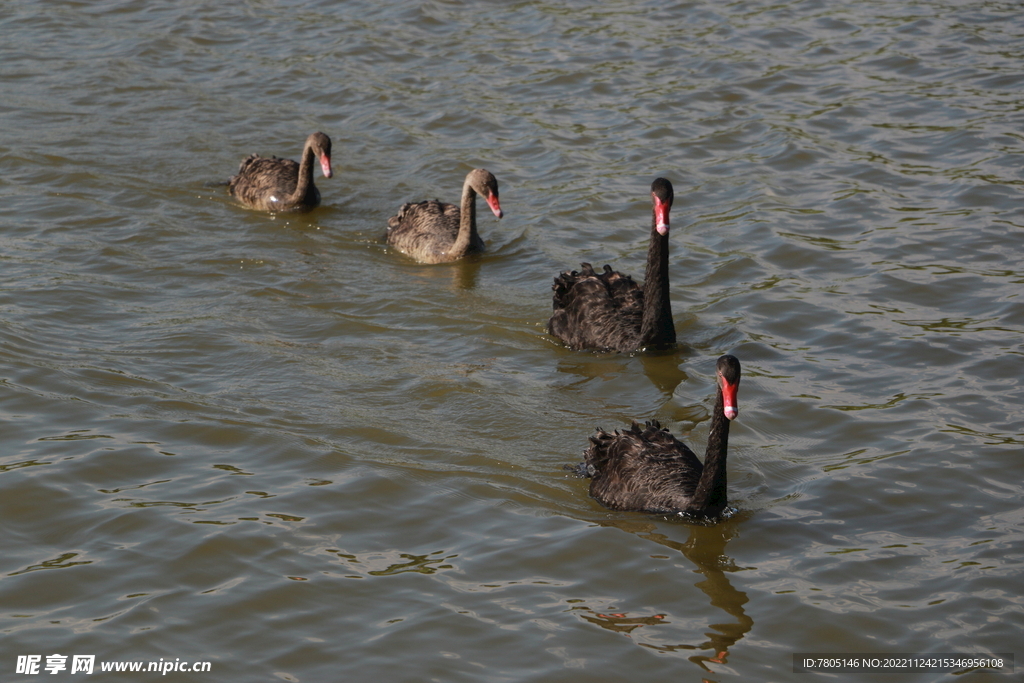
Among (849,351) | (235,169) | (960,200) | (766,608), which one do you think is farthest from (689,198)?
(766,608)

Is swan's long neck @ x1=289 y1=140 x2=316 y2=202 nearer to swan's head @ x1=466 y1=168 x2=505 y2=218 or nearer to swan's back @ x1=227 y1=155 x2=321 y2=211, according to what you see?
swan's back @ x1=227 y1=155 x2=321 y2=211

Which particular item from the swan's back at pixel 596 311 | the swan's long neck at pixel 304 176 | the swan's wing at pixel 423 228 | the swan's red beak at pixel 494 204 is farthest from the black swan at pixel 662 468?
the swan's long neck at pixel 304 176

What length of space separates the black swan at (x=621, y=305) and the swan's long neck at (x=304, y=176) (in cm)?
352

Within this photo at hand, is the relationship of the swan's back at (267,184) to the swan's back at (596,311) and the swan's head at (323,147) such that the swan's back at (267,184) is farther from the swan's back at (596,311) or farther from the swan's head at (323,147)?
the swan's back at (596,311)

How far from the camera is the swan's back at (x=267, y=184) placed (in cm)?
1092

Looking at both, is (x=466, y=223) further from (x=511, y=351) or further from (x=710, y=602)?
(x=710, y=602)

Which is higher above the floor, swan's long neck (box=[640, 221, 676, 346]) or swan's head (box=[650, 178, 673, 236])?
swan's head (box=[650, 178, 673, 236])

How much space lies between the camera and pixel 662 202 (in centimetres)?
782

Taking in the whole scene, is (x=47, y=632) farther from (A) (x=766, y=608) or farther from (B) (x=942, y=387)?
(B) (x=942, y=387)

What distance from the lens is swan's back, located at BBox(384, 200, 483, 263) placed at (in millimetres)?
10133

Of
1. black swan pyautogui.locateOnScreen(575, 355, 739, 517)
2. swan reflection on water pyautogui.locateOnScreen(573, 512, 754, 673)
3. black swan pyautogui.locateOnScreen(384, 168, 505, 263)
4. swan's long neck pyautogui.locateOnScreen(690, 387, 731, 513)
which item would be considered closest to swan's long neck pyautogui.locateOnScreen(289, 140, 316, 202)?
black swan pyautogui.locateOnScreen(384, 168, 505, 263)

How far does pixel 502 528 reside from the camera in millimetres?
5891

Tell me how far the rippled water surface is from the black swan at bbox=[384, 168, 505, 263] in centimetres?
20

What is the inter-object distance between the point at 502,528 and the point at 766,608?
144cm
